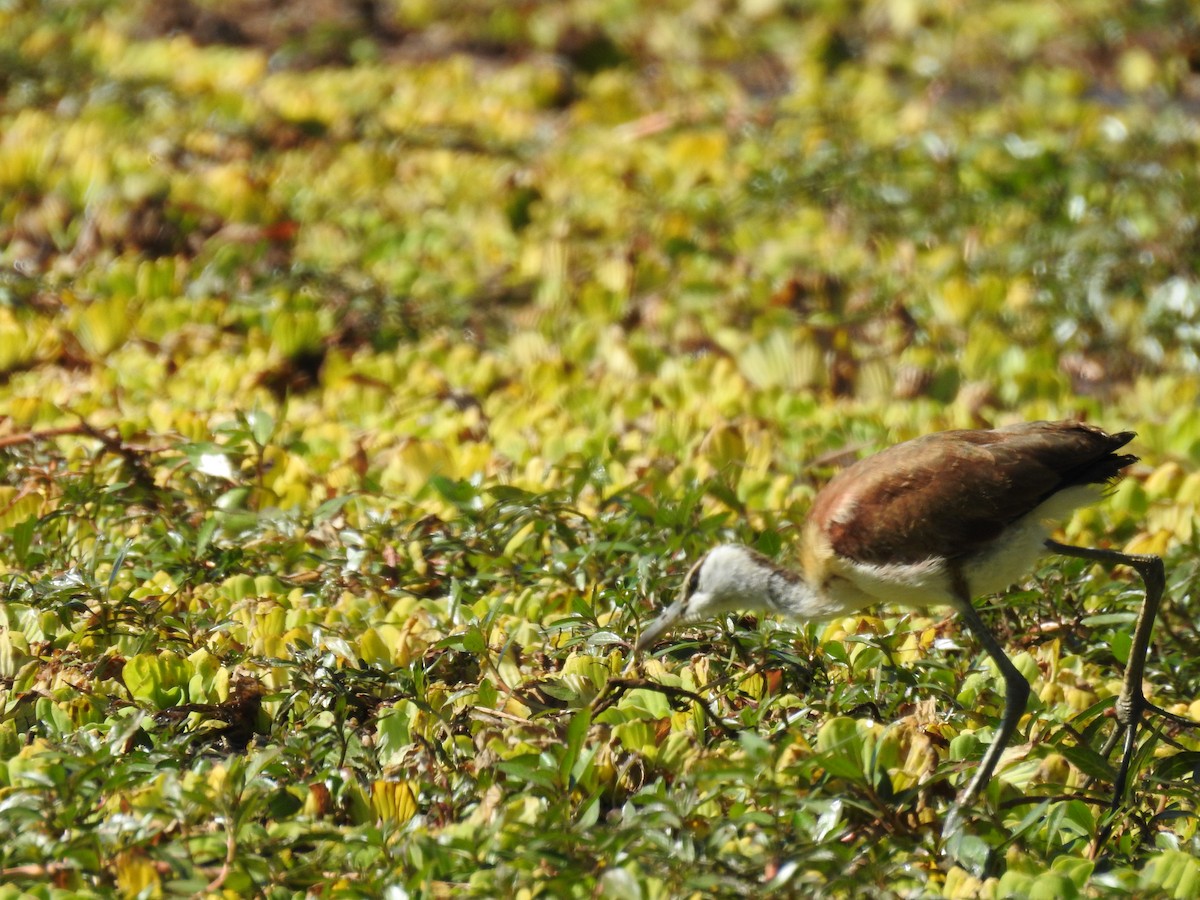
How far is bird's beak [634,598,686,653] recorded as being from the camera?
3811 millimetres

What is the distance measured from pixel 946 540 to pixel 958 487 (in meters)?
0.13

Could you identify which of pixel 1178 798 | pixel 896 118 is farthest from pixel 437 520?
pixel 896 118

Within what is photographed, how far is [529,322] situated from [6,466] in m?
2.17

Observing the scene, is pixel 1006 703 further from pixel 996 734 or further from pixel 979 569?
pixel 979 569

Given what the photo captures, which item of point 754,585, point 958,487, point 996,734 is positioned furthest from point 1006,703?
point 754,585

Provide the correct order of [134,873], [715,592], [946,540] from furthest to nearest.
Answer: [715,592] → [946,540] → [134,873]

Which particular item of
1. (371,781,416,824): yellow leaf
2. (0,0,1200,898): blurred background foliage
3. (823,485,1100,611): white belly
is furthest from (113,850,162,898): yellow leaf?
(823,485,1100,611): white belly

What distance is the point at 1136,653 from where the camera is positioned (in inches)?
142

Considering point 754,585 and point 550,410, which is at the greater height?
point 754,585

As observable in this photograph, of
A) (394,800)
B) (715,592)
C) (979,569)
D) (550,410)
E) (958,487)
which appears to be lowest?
(550,410)

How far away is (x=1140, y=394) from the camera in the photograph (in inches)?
227

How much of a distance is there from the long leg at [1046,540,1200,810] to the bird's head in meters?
0.70

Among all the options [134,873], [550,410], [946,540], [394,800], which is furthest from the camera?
[550,410]

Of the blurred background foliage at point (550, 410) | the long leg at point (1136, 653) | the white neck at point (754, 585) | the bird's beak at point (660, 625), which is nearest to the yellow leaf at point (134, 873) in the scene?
the blurred background foliage at point (550, 410)
